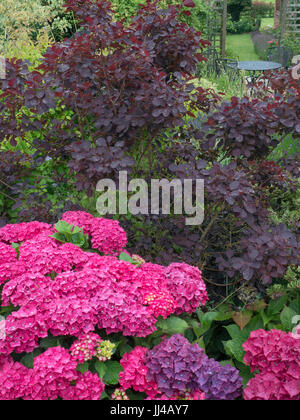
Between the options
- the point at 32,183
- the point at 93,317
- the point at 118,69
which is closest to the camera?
the point at 93,317

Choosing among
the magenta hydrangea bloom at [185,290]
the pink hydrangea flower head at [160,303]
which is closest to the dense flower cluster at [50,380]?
the pink hydrangea flower head at [160,303]

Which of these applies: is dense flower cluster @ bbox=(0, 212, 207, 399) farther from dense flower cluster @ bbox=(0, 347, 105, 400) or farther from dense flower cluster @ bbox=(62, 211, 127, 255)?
dense flower cluster @ bbox=(62, 211, 127, 255)

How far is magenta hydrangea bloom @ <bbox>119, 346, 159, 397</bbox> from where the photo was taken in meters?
1.84

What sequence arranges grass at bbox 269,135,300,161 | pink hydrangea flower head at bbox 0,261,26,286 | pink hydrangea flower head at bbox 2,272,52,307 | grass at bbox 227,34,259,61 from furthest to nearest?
1. grass at bbox 227,34,259,61
2. grass at bbox 269,135,300,161
3. pink hydrangea flower head at bbox 0,261,26,286
4. pink hydrangea flower head at bbox 2,272,52,307

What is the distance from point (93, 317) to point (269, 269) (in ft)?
3.04

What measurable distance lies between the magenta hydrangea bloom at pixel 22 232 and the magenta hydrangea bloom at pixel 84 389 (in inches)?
35.3

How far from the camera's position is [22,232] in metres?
2.48

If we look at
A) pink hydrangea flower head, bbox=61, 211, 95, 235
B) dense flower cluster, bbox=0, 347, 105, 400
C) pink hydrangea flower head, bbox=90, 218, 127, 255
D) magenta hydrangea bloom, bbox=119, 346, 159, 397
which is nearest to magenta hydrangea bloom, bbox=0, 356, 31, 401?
dense flower cluster, bbox=0, 347, 105, 400

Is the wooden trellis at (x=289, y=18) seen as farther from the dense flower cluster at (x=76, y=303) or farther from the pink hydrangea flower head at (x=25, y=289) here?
the pink hydrangea flower head at (x=25, y=289)

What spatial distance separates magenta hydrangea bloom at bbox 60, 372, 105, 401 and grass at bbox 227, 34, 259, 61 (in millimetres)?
12790

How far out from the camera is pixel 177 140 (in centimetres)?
300

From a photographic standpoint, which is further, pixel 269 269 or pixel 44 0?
pixel 44 0
